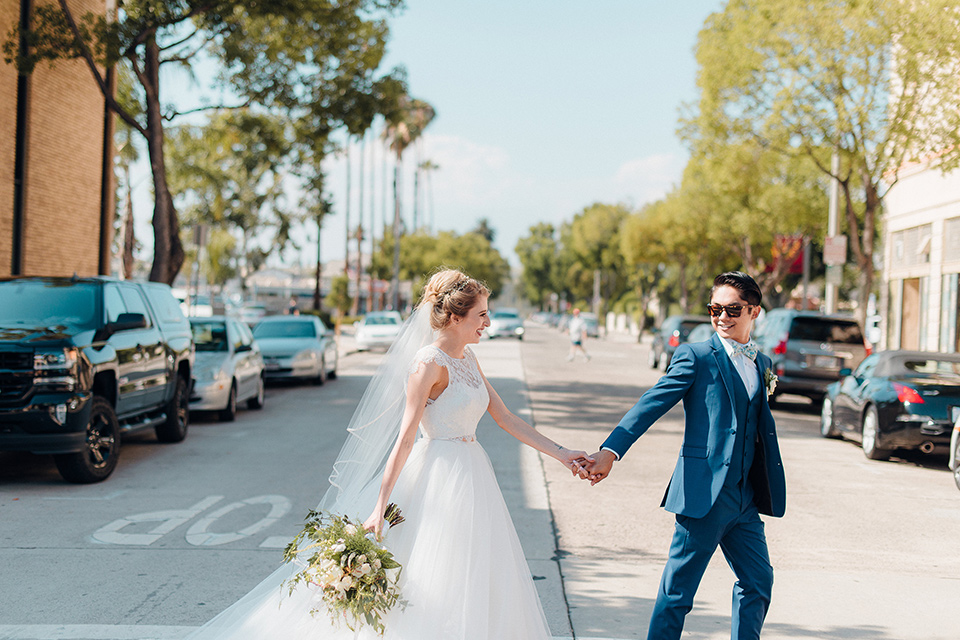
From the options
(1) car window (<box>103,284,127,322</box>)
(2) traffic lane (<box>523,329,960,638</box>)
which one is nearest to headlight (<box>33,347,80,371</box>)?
(1) car window (<box>103,284,127,322</box>)

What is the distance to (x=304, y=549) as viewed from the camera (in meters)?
4.06

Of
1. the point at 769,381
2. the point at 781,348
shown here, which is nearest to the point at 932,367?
the point at 781,348

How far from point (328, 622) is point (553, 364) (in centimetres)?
2481

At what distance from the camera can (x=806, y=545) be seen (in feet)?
22.8

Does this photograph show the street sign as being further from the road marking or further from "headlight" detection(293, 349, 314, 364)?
the road marking

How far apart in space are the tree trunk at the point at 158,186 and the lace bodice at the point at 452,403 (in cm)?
1408

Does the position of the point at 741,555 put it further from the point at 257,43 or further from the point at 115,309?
the point at 257,43

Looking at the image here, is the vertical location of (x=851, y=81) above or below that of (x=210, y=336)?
above

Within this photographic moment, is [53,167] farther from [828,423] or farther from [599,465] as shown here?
[599,465]

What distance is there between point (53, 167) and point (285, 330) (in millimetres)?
5766

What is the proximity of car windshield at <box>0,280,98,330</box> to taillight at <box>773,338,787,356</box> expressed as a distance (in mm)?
11719

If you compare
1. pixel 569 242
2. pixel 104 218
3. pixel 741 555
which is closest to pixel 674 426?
pixel 741 555

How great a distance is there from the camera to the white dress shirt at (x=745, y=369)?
161 inches

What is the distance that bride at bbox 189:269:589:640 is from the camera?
3812mm
